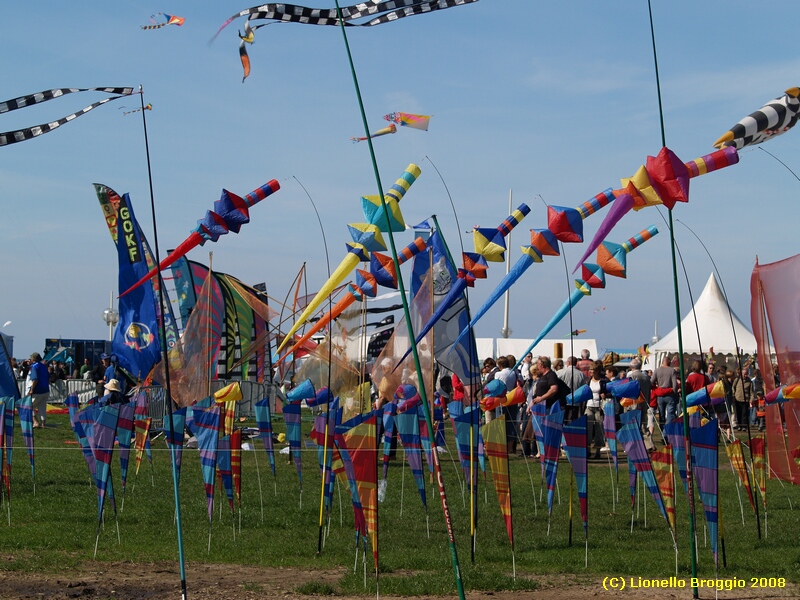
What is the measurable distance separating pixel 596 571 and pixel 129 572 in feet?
14.0

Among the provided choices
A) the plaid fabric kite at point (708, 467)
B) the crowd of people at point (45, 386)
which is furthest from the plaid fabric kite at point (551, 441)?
the crowd of people at point (45, 386)

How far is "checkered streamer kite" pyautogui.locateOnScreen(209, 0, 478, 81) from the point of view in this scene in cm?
696

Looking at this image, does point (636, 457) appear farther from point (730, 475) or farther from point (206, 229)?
point (730, 475)

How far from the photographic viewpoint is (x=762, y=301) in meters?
13.3

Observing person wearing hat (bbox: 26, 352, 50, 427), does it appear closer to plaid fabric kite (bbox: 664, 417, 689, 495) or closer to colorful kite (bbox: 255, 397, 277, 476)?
colorful kite (bbox: 255, 397, 277, 476)

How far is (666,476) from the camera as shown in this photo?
953 centimetres

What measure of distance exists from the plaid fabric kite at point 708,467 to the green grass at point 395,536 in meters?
0.69

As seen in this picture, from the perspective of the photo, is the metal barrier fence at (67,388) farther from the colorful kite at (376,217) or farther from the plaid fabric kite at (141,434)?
the colorful kite at (376,217)

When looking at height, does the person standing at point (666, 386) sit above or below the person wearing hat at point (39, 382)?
below

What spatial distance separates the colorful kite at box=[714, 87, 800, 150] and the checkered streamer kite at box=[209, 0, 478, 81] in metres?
2.61

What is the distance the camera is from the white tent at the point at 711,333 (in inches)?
1157

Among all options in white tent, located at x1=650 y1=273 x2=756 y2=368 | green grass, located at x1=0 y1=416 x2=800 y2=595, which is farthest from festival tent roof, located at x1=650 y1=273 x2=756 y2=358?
green grass, located at x1=0 y1=416 x2=800 y2=595

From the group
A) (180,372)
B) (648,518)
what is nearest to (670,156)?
(648,518)

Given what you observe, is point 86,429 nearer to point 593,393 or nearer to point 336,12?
point 336,12
